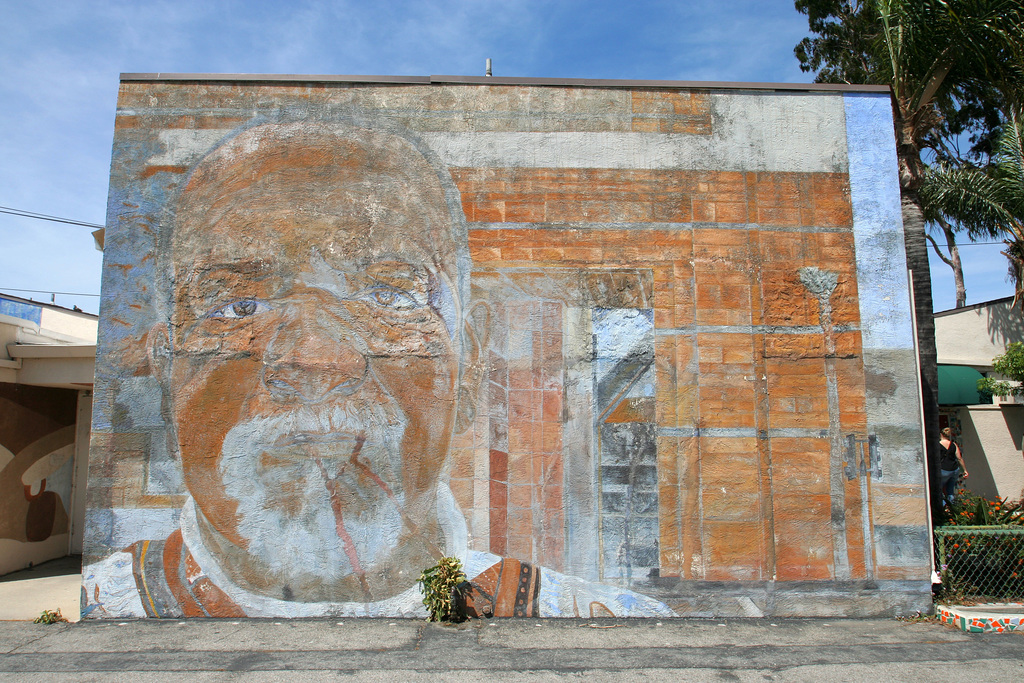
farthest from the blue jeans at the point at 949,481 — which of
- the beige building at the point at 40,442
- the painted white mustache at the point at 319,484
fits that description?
the beige building at the point at 40,442

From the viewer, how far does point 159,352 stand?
6.57 metres

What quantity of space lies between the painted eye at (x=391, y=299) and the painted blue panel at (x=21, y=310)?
23.0ft

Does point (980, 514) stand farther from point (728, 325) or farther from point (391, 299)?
point (391, 299)

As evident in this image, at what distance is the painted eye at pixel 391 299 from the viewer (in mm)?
6668

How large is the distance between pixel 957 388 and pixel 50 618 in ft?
49.2

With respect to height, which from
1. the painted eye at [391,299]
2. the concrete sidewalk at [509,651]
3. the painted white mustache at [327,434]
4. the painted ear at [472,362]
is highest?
the painted eye at [391,299]

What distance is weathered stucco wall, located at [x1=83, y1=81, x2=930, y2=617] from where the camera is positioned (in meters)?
6.37

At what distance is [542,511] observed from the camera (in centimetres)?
→ 641

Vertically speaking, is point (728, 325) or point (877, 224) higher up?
point (877, 224)

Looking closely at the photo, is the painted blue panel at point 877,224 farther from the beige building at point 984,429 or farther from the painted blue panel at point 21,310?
the painted blue panel at point 21,310

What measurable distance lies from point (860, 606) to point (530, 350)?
→ 4.28m

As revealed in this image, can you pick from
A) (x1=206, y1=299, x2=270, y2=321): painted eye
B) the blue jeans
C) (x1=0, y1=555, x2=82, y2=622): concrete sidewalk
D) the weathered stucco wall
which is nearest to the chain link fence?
the weathered stucco wall

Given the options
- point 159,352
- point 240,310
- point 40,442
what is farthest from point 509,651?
point 40,442

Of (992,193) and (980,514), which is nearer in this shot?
(980,514)
